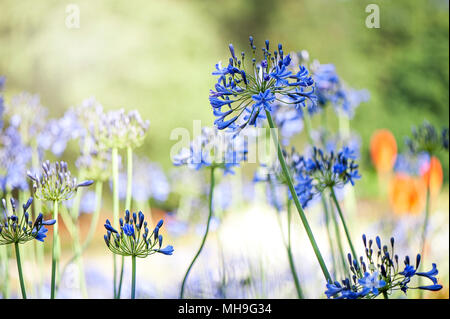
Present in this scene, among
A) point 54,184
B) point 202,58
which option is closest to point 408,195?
point 202,58

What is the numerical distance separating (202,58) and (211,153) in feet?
10.3

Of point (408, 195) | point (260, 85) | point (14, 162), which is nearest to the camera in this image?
point (260, 85)

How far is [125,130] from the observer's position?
1206mm

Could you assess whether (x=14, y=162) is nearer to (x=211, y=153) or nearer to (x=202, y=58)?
(x=211, y=153)

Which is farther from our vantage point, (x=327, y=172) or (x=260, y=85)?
(x=327, y=172)

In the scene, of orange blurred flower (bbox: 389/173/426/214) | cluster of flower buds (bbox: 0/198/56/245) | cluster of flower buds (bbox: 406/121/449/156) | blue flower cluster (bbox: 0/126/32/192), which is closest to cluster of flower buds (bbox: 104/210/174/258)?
cluster of flower buds (bbox: 0/198/56/245)

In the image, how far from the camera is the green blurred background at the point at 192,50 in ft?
8.89

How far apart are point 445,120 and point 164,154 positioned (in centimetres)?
287

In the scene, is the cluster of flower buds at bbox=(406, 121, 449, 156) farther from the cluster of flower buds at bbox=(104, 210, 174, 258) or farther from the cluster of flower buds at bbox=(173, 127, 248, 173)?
the cluster of flower buds at bbox=(104, 210, 174, 258)

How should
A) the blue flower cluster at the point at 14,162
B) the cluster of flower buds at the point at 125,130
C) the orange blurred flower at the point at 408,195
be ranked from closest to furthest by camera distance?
the cluster of flower buds at the point at 125,130
the blue flower cluster at the point at 14,162
the orange blurred flower at the point at 408,195

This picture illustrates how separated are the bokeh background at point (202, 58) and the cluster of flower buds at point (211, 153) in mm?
894

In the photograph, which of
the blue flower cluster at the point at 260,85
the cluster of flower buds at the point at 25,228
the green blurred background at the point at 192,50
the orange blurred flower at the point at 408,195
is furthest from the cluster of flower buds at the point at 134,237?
the orange blurred flower at the point at 408,195

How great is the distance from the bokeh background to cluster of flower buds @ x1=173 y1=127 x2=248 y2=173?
89cm

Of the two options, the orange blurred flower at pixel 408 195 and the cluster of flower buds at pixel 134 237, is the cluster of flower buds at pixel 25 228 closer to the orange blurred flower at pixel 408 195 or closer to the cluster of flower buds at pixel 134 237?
the cluster of flower buds at pixel 134 237
